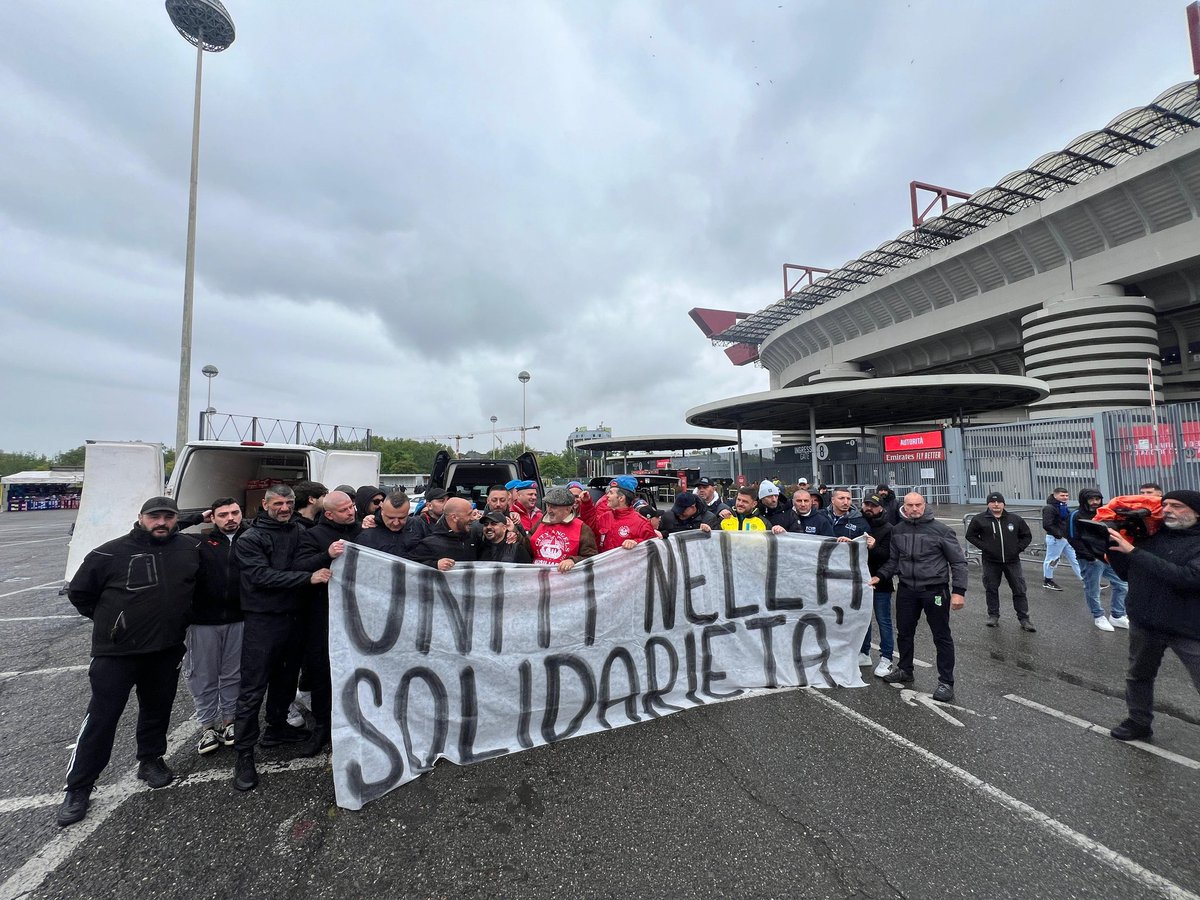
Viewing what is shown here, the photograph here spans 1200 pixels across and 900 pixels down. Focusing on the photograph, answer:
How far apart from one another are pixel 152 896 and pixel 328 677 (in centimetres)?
145

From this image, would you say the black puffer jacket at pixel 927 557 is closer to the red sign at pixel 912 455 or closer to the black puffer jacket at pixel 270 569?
the black puffer jacket at pixel 270 569

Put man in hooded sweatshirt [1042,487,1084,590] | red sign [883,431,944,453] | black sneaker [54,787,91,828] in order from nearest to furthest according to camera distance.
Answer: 1. black sneaker [54,787,91,828]
2. man in hooded sweatshirt [1042,487,1084,590]
3. red sign [883,431,944,453]

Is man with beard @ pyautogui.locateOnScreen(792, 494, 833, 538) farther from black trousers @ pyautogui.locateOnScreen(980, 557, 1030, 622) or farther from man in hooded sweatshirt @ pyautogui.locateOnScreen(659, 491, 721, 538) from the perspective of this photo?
black trousers @ pyautogui.locateOnScreen(980, 557, 1030, 622)

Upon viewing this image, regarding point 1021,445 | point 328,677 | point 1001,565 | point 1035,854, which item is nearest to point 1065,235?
point 1021,445

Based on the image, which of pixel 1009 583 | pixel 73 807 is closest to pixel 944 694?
pixel 1009 583

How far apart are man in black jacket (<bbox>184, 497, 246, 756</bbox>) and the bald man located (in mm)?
1240

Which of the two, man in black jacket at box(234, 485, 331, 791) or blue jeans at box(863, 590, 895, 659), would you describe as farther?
blue jeans at box(863, 590, 895, 659)

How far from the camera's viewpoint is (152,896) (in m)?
2.21

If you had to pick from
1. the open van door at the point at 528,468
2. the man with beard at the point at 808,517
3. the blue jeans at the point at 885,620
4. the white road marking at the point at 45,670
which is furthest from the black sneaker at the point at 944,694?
the white road marking at the point at 45,670

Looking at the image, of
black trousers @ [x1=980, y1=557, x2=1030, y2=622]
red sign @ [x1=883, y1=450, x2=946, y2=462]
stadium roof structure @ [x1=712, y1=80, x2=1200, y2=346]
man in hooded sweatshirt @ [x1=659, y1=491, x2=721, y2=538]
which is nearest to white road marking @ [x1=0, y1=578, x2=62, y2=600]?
man in hooded sweatshirt @ [x1=659, y1=491, x2=721, y2=538]

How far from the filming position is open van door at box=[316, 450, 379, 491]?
22.0 ft

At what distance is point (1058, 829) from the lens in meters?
2.58

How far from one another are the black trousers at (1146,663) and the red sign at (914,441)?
21.8 m

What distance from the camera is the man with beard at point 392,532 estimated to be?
12.1 ft
